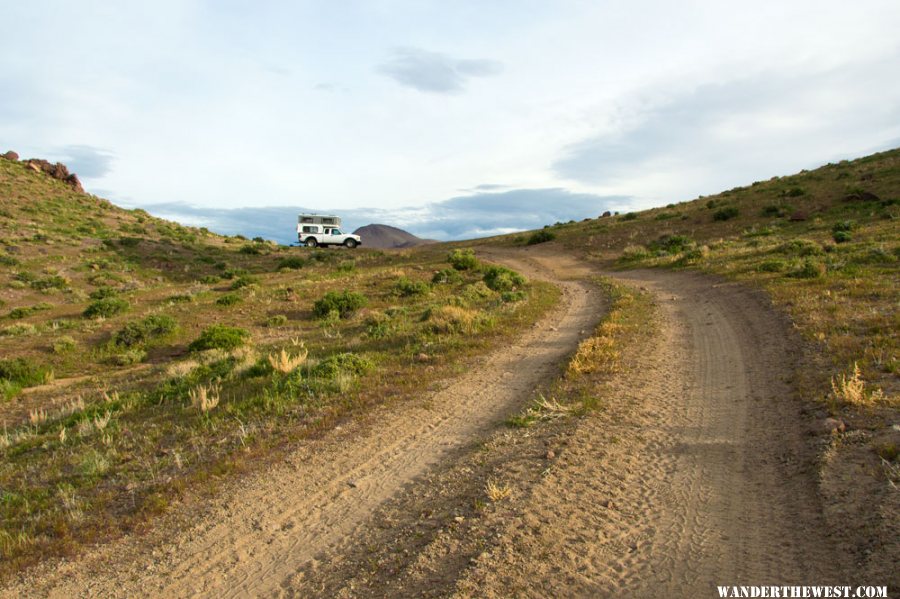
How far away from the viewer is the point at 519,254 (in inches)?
1419

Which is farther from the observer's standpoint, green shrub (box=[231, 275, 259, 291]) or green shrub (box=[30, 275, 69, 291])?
green shrub (box=[30, 275, 69, 291])

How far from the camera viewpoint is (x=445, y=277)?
24.6 meters

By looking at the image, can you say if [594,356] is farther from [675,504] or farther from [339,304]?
[339,304]

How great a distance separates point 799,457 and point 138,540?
6655 millimetres

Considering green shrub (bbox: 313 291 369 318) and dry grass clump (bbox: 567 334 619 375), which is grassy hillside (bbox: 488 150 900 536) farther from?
green shrub (bbox: 313 291 369 318)

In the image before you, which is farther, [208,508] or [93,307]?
[93,307]

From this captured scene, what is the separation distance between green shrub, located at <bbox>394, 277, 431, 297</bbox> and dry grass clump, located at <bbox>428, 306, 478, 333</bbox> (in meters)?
8.08

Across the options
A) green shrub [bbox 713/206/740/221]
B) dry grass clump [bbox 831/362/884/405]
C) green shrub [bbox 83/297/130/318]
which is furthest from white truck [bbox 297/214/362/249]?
dry grass clump [bbox 831/362/884/405]

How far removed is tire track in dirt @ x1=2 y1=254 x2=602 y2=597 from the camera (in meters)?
4.29

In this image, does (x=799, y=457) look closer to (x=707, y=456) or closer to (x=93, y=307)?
(x=707, y=456)

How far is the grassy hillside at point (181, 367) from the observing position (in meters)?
5.99

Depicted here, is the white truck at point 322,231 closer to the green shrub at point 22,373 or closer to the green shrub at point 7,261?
the green shrub at point 7,261

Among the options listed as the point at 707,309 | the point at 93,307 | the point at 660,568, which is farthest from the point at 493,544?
the point at 93,307

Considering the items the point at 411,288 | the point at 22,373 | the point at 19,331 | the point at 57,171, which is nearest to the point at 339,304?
the point at 411,288
